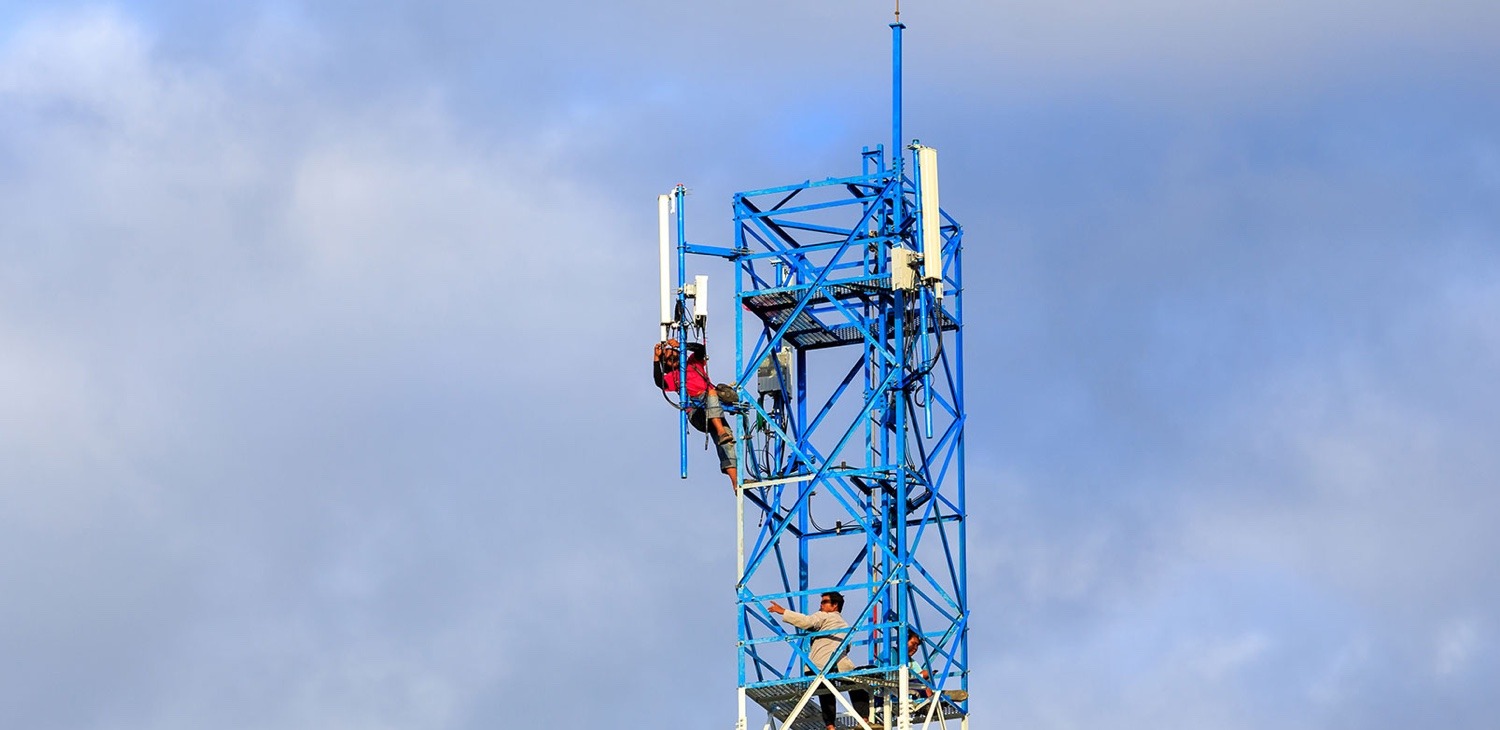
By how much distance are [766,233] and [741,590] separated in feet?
29.2

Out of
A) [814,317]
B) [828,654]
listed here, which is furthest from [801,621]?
[814,317]

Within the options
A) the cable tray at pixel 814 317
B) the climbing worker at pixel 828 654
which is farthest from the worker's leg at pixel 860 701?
the cable tray at pixel 814 317

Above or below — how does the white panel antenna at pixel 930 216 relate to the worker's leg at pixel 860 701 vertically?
above

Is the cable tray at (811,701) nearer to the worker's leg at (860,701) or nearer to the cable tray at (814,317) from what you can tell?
the worker's leg at (860,701)

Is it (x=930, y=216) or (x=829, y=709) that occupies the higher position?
(x=930, y=216)

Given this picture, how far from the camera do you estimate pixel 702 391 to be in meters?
130

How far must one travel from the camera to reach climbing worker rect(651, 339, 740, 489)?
423 feet

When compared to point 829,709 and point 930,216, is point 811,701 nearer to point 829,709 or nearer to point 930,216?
point 829,709

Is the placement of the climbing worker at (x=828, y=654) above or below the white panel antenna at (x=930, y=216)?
below

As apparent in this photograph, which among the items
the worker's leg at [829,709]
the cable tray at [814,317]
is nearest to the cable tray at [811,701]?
the worker's leg at [829,709]

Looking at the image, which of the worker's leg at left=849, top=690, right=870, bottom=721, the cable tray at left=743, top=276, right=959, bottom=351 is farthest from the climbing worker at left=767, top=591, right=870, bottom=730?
the cable tray at left=743, top=276, right=959, bottom=351

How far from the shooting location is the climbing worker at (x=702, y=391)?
423 ft

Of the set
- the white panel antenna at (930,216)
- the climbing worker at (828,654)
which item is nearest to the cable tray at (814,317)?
the white panel antenna at (930,216)

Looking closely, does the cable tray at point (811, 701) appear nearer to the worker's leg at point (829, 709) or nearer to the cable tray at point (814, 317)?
the worker's leg at point (829, 709)
